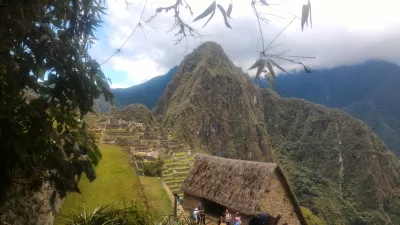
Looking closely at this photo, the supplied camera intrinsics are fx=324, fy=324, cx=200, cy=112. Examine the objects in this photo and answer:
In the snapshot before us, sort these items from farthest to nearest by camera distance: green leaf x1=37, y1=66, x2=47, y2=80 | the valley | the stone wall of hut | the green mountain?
1. the valley
2. the stone wall of hut
3. the green mountain
4. green leaf x1=37, y1=66, x2=47, y2=80

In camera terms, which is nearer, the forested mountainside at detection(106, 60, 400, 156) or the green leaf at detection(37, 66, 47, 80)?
the green leaf at detection(37, 66, 47, 80)

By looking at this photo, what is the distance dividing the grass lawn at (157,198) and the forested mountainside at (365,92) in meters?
128

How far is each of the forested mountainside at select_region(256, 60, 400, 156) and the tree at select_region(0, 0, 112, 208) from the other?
137m

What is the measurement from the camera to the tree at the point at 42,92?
1.72 m

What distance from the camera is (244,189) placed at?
1327cm

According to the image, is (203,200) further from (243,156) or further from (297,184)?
(243,156)

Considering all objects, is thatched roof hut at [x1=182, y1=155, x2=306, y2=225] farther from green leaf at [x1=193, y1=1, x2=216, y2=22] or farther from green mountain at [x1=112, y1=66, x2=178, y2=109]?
green leaf at [x1=193, y1=1, x2=216, y2=22]

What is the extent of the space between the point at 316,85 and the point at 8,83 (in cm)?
16728

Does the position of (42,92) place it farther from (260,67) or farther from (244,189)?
(244,189)

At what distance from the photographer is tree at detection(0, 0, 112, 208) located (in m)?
1.72

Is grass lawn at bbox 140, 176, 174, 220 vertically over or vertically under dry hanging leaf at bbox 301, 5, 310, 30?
under

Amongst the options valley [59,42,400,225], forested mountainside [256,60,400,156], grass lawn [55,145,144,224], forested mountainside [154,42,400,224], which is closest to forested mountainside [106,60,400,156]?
forested mountainside [256,60,400,156]

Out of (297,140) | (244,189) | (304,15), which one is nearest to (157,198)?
(244,189)

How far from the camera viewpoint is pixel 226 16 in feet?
5.48
